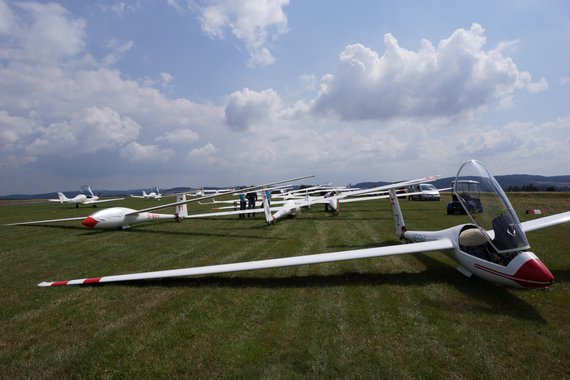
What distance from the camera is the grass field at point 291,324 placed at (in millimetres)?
3287

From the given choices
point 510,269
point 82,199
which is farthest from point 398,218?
point 82,199

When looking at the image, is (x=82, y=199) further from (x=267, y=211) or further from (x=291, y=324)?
(x=291, y=324)

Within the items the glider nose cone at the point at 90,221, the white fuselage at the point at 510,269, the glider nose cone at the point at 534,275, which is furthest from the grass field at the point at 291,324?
the glider nose cone at the point at 90,221

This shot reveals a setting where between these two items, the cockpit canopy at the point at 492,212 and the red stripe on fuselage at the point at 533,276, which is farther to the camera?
the cockpit canopy at the point at 492,212

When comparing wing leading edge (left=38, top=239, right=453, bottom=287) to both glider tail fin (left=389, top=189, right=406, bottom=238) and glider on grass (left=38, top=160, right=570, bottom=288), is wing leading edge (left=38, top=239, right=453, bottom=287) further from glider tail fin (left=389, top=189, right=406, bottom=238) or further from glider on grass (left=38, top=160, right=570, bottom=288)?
glider tail fin (left=389, top=189, right=406, bottom=238)

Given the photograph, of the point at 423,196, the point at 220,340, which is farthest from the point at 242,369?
the point at 423,196

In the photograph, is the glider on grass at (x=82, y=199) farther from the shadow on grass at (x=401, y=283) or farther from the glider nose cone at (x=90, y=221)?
the shadow on grass at (x=401, y=283)

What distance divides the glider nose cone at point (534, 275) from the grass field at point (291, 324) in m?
0.45

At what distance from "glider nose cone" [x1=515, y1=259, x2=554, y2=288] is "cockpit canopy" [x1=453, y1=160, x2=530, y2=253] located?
0.86 ft

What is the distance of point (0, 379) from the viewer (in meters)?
3.24

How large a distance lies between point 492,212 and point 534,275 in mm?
1130

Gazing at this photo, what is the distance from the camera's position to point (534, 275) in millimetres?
4254

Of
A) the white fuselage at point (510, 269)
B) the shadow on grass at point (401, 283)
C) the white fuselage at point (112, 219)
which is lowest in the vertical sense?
the shadow on grass at point (401, 283)

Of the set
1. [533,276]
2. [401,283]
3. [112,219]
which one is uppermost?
[112,219]
